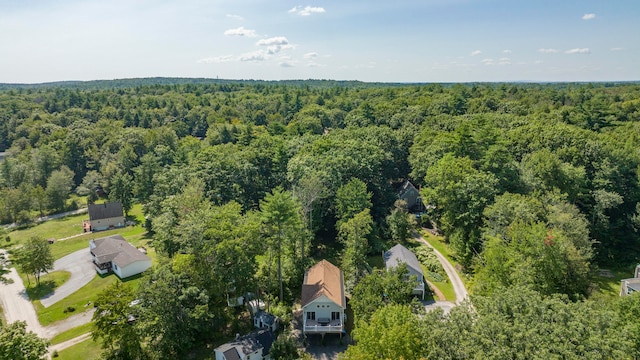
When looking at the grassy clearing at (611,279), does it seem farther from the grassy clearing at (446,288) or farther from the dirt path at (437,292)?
the dirt path at (437,292)

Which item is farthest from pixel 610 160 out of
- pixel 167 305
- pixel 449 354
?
pixel 167 305

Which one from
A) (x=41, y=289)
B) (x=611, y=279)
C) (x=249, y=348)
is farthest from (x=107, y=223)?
(x=611, y=279)

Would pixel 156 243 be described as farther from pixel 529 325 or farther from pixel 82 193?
pixel 82 193

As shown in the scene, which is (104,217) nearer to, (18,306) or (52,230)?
(52,230)

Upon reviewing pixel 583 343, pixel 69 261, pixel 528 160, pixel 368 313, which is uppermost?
pixel 528 160

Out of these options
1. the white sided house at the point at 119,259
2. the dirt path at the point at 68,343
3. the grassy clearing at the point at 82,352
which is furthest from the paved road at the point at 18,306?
the white sided house at the point at 119,259
